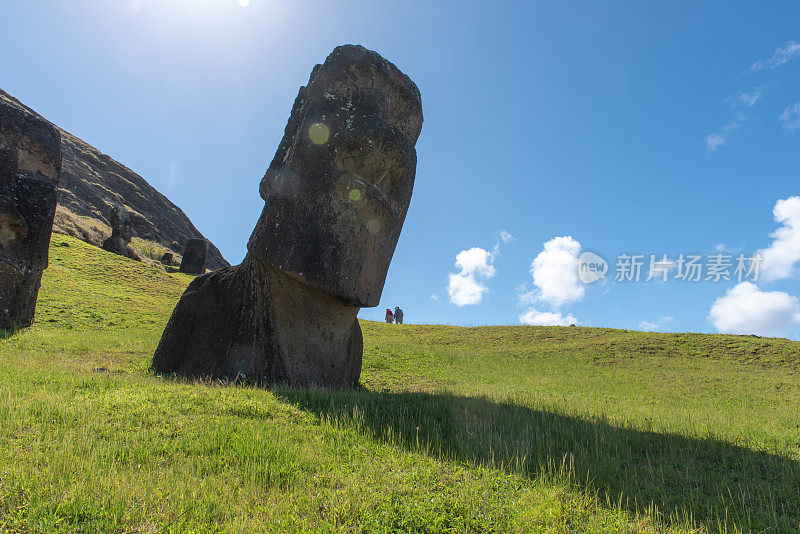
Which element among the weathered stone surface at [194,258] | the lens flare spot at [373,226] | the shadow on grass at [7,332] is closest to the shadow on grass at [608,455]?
the lens flare spot at [373,226]

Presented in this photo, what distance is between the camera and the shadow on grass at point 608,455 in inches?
163

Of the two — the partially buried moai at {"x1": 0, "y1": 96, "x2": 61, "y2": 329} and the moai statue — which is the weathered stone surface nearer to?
the moai statue

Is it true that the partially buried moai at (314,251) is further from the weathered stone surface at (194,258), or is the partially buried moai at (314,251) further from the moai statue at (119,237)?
the weathered stone surface at (194,258)

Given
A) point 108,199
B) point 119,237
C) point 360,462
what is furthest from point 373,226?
point 108,199

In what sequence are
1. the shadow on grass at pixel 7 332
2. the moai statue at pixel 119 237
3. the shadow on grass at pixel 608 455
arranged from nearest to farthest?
the shadow on grass at pixel 608 455 < the shadow on grass at pixel 7 332 < the moai statue at pixel 119 237

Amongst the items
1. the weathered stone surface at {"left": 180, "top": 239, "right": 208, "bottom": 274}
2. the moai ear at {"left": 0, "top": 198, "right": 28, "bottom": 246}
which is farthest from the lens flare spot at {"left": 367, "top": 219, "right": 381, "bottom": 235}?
the weathered stone surface at {"left": 180, "top": 239, "right": 208, "bottom": 274}

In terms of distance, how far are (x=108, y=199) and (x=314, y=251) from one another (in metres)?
77.9

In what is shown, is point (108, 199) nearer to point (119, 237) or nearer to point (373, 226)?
point (119, 237)

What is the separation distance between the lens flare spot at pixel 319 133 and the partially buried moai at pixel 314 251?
23 mm

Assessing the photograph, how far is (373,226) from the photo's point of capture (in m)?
9.40

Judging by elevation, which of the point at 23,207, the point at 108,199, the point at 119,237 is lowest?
the point at 23,207

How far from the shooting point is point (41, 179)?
47.0 ft

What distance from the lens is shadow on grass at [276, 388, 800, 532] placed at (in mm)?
4129

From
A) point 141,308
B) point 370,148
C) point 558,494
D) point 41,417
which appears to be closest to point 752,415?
point 558,494
